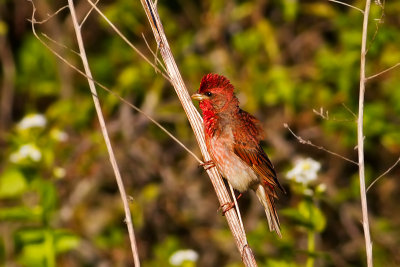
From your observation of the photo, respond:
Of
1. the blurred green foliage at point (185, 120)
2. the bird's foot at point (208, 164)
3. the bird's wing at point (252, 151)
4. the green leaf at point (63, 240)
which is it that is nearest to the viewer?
the bird's foot at point (208, 164)

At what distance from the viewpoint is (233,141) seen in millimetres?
4723

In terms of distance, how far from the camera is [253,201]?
831 cm

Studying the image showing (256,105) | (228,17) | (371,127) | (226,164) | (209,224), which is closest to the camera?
(226,164)

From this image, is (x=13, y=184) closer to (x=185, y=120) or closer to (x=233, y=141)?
(x=233, y=141)

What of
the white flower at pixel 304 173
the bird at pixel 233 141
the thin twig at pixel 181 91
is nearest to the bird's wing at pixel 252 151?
the bird at pixel 233 141

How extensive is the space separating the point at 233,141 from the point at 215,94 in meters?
0.41

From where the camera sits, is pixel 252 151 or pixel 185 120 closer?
pixel 252 151

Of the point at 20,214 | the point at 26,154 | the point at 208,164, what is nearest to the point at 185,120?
the point at 26,154

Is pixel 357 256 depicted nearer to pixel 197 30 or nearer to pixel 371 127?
pixel 371 127

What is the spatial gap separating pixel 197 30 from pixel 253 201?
2240 millimetres

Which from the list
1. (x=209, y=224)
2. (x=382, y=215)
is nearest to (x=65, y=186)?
(x=209, y=224)

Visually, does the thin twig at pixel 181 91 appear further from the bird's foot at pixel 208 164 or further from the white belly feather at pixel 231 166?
the white belly feather at pixel 231 166

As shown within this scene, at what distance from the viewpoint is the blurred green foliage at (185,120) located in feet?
23.6

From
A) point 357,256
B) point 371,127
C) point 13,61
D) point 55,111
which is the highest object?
point 13,61
